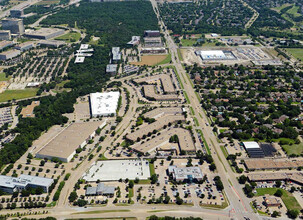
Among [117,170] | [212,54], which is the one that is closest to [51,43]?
[212,54]

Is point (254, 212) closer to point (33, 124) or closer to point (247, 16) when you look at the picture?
point (33, 124)

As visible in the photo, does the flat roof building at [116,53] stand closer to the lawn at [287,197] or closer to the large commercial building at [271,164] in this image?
the large commercial building at [271,164]

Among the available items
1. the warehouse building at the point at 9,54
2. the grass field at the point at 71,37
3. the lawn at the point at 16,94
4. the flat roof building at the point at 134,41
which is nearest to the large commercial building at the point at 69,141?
the lawn at the point at 16,94

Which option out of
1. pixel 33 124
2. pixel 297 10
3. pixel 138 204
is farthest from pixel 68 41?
pixel 297 10

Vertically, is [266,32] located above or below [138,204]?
above

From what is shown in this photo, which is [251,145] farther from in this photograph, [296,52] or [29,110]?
[296,52]

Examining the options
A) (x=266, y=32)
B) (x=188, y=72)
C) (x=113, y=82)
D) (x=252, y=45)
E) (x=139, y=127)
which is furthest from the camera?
(x=266, y=32)

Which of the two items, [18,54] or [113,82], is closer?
[113,82]
